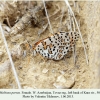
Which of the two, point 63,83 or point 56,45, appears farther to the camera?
point 56,45

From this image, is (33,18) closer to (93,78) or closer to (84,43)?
(84,43)

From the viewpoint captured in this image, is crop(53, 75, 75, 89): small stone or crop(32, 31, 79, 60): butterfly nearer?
crop(53, 75, 75, 89): small stone

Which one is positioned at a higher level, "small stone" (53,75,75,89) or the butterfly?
the butterfly

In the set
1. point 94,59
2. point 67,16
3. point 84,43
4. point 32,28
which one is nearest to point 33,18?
point 32,28

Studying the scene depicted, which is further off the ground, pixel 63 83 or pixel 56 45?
pixel 56 45

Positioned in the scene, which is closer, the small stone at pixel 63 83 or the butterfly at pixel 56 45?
the small stone at pixel 63 83

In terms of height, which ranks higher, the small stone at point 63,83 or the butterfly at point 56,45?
the butterfly at point 56,45

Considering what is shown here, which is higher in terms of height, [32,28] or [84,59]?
[32,28]
